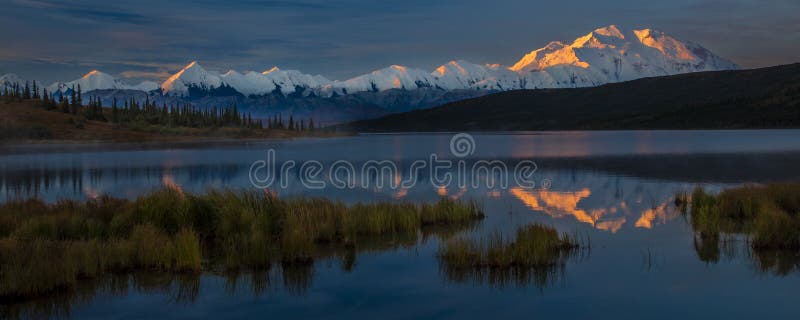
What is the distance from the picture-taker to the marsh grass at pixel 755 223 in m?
17.2

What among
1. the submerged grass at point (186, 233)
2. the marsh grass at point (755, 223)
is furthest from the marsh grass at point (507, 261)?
the marsh grass at point (755, 223)

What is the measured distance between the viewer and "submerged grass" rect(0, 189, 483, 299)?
14.7 m

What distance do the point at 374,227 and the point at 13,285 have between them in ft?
35.0

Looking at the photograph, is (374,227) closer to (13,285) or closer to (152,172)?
(13,285)

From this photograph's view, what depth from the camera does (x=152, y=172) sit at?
52906 mm

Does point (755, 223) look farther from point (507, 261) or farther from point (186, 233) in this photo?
point (186, 233)

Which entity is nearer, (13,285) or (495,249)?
(13,285)

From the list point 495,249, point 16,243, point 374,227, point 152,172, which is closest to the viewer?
point 16,243

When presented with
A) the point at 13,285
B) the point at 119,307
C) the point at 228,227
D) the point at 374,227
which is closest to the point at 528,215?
the point at 374,227

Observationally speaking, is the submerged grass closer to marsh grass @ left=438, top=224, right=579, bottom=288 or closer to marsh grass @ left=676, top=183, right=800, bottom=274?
marsh grass @ left=438, top=224, right=579, bottom=288

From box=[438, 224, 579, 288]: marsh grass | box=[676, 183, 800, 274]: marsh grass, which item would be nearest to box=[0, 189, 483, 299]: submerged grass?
box=[438, 224, 579, 288]: marsh grass

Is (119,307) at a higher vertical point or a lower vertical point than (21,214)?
lower

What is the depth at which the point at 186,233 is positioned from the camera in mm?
16625

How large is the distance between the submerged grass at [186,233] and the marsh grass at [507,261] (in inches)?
129
